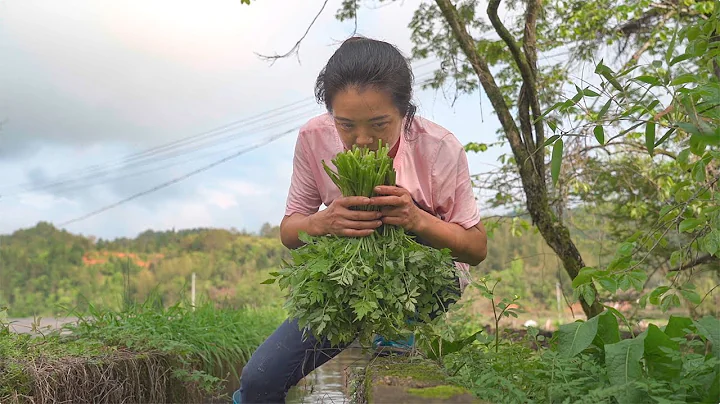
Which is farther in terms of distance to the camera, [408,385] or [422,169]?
[422,169]

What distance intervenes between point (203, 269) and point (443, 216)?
13932mm

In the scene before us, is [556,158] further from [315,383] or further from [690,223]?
[315,383]

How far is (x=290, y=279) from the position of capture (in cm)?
202

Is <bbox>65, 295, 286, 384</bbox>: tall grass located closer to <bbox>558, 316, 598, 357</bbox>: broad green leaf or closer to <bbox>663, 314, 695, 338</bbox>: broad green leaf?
<bbox>558, 316, 598, 357</bbox>: broad green leaf

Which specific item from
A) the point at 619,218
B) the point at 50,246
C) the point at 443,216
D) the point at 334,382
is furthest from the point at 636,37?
the point at 50,246

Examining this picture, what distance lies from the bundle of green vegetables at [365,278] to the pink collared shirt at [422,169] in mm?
344

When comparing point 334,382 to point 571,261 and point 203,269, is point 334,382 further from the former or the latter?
point 203,269

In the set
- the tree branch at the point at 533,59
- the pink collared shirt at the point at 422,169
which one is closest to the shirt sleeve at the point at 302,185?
the pink collared shirt at the point at 422,169

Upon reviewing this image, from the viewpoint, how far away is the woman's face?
90.5 inches

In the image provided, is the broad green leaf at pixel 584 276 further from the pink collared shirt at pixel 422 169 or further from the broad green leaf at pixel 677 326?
the pink collared shirt at pixel 422 169

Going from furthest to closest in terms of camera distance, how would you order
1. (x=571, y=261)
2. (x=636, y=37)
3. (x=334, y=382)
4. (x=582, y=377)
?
(x=636, y=37), (x=334, y=382), (x=571, y=261), (x=582, y=377)

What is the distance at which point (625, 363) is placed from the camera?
5.82 ft

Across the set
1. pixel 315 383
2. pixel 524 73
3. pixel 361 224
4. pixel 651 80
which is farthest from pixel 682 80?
pixel 315 383

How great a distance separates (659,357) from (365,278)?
852 millimetres
